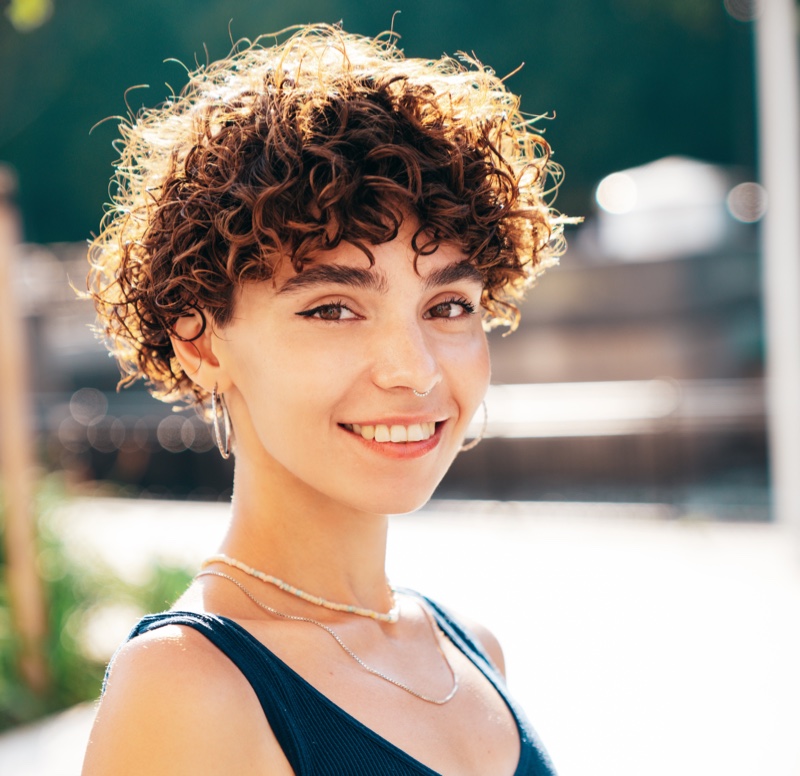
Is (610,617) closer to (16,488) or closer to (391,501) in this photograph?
(16,488)

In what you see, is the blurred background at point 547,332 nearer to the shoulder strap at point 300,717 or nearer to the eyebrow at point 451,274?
the eyebrow at point 451,274

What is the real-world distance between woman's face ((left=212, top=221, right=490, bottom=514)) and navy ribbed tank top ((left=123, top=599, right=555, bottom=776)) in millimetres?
280

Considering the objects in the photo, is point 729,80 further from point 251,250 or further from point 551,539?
point 251,250

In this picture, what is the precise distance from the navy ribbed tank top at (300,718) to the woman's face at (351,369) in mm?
Answer: 280

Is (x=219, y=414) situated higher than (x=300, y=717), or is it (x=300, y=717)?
(x=219, y=414)

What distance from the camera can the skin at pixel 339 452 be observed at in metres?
1.47

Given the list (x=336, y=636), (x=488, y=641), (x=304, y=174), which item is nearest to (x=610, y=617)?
(x=488, y=641)

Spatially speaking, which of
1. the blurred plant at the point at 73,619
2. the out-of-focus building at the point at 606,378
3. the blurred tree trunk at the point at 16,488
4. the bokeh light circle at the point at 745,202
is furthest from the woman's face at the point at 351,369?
the bokeh light circle at the point at 745,202

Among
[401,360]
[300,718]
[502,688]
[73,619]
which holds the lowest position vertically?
[73,619]

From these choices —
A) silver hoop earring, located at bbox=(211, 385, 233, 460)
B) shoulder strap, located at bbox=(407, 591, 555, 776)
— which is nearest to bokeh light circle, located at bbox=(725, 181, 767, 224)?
shoulder strap, located at bbox=(407, 591, 555, 776)

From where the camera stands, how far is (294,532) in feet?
5.35

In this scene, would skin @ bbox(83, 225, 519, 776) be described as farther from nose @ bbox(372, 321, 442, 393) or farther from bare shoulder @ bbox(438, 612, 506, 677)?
bare shoulder @ bbox(438, 612, 506, 677)

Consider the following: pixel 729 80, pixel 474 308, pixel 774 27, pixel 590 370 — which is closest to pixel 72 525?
pixel 474 308

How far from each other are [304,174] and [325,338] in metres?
0.24
